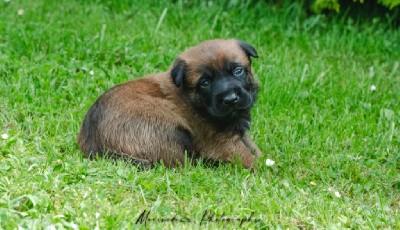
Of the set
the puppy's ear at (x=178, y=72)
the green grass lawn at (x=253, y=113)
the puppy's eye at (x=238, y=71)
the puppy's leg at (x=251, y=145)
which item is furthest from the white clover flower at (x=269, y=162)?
the puppy's ear at (x=178, y=72)

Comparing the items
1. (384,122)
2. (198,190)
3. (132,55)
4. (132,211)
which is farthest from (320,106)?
(132,211)

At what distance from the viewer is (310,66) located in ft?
27.7

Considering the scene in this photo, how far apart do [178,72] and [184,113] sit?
1.19ft

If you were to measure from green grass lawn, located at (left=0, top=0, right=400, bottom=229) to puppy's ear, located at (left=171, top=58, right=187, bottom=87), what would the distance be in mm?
789

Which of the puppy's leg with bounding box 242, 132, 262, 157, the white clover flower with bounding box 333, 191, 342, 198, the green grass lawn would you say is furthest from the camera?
the puppy's leg with bounding box 242, 132, 262, 157

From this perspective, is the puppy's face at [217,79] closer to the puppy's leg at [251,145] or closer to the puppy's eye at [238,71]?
Result: the puppy's eye at [238,71]

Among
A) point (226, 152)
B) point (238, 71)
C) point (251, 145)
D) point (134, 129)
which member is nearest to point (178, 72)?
point (238, 71)

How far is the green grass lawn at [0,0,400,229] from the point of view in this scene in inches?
198

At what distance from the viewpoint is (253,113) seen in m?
7.43

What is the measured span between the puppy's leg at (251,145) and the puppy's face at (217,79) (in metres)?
0.23

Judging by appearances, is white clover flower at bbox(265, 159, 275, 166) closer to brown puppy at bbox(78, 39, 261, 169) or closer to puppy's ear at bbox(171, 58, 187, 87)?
brown puppy at bbox(78, 39, 261, 169)

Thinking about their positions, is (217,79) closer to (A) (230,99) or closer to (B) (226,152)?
(A) (230,99)

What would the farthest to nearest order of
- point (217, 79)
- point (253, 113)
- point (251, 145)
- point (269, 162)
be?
point (253, 113) → point (251, 145) → point (269, 162) → point (217, 79)

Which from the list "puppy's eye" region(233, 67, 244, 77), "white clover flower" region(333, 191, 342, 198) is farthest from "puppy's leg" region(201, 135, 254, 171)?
"white clover flower" region(333, 191, 342, 198)
